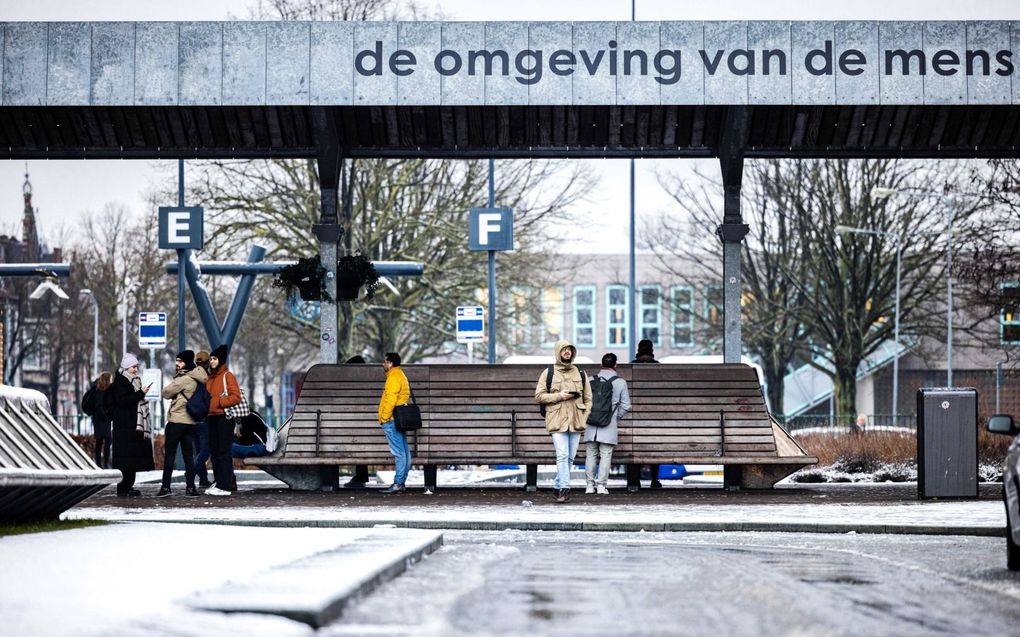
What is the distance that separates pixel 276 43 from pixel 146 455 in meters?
5.56

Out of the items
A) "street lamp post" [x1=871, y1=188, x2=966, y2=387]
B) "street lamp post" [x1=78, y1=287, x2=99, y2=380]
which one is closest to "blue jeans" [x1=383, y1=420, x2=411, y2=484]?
"street lamp post" [x1=871, y1=188, x2=966, y2=387]

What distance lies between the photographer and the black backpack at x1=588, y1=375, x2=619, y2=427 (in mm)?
21359

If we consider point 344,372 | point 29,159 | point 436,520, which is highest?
point 29,159

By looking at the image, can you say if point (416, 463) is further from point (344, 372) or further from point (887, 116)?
point (887, 116)

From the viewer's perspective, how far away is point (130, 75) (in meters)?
21.5

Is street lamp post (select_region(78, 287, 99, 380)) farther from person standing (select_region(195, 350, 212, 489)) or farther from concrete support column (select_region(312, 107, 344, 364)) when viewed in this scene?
person standing (select_region(195, 350, 212, 489))

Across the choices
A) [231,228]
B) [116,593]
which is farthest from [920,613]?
[231,228]

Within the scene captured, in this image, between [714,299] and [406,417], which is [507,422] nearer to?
[406,417]

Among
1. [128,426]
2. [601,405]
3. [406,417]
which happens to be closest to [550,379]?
[601,405]

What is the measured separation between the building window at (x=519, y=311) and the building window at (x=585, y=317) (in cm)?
2839

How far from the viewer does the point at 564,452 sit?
21.1m

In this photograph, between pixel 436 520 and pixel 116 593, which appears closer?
pixel 116 593

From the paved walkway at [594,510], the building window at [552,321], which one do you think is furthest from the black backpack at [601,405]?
the building window at [552,321]

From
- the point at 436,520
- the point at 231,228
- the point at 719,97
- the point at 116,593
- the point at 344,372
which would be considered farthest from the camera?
the point at 231,228
